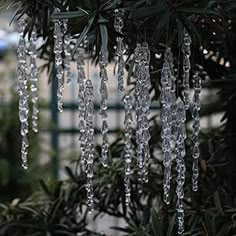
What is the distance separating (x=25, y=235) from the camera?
189 centimetres

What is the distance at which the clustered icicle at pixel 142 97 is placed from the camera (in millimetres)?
1205

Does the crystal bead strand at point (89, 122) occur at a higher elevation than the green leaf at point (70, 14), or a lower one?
lower

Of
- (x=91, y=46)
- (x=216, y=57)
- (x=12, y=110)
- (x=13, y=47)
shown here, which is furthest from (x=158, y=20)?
(x=13, y=47)

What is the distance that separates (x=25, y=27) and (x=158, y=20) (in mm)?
427

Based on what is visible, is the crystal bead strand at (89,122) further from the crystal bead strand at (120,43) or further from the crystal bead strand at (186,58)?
the crystal bead strand at (186,58)

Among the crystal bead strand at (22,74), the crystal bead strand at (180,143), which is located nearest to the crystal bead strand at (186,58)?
the crystal bead strand at (180,143)

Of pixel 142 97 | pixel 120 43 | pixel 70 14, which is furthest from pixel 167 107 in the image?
pixel 70 14

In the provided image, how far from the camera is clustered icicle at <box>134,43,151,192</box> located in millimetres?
1205

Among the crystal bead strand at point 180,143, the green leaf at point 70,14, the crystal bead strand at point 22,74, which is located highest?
the green leaf at point 70,14

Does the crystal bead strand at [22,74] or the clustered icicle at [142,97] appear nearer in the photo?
the clustered icicle at [142,97]

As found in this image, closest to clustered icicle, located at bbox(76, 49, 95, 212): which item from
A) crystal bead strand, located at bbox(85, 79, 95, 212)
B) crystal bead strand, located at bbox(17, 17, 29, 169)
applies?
crystal bead strand, located at bbox(85, 79, 95, 212)

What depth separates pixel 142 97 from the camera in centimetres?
127

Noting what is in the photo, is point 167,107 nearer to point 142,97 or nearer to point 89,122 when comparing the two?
point 142,97

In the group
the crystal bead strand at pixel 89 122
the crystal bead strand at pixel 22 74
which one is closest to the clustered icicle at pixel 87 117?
the crystal bead strand at pixel 89 122
